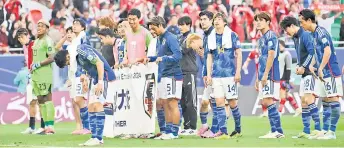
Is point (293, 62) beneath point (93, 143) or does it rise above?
A: above

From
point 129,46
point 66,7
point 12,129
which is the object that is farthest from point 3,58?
point 129,46

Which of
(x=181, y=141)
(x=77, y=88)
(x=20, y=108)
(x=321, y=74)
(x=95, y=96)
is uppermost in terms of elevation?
(x=321, y=74)

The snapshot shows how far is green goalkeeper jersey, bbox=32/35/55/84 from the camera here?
2197 cm

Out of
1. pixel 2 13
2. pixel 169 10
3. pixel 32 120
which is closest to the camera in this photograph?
pixel 32 120

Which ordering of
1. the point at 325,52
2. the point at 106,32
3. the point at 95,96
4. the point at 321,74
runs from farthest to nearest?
the point at 106,32, the point at 321,74, the point at 325,52, the point at 95,96

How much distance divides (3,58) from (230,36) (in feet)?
39.6

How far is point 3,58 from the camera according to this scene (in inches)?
1161

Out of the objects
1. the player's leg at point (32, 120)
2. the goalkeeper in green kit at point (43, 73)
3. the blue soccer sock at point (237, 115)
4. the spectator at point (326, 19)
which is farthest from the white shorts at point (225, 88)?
the spectator at point (326, 19)

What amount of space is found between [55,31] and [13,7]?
337 cm

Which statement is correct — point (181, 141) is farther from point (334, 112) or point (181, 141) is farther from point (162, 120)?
point (334, 112)

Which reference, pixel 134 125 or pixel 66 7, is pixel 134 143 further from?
pixel 66 7

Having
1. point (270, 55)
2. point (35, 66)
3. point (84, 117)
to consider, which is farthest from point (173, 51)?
point (35, 66)

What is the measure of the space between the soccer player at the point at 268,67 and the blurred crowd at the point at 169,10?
12.1 m

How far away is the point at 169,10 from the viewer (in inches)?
1262
